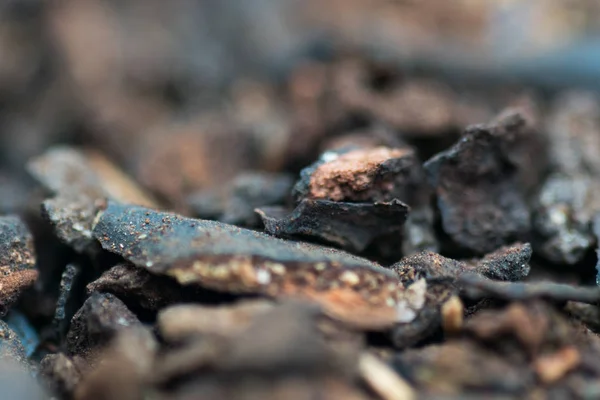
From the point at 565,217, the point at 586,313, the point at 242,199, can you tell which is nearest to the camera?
the point at 586,313

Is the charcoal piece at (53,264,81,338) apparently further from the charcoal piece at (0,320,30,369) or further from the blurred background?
the blurred background

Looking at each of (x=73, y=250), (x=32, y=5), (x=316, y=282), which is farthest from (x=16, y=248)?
(x=32, y=5)

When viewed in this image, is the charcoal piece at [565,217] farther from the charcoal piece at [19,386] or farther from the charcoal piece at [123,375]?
the charcoal piece at [19,386]

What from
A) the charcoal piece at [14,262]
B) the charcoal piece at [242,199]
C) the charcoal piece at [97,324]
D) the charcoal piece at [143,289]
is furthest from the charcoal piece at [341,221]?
the charcoal piece at [14,262]

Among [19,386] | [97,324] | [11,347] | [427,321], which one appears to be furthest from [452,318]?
[11,347]

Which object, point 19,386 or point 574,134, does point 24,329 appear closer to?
point 19,386

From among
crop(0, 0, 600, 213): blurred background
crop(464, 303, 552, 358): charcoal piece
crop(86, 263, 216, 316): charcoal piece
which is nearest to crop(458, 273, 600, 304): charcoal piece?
crop(464, 303, 552, 358): charcoal piece
